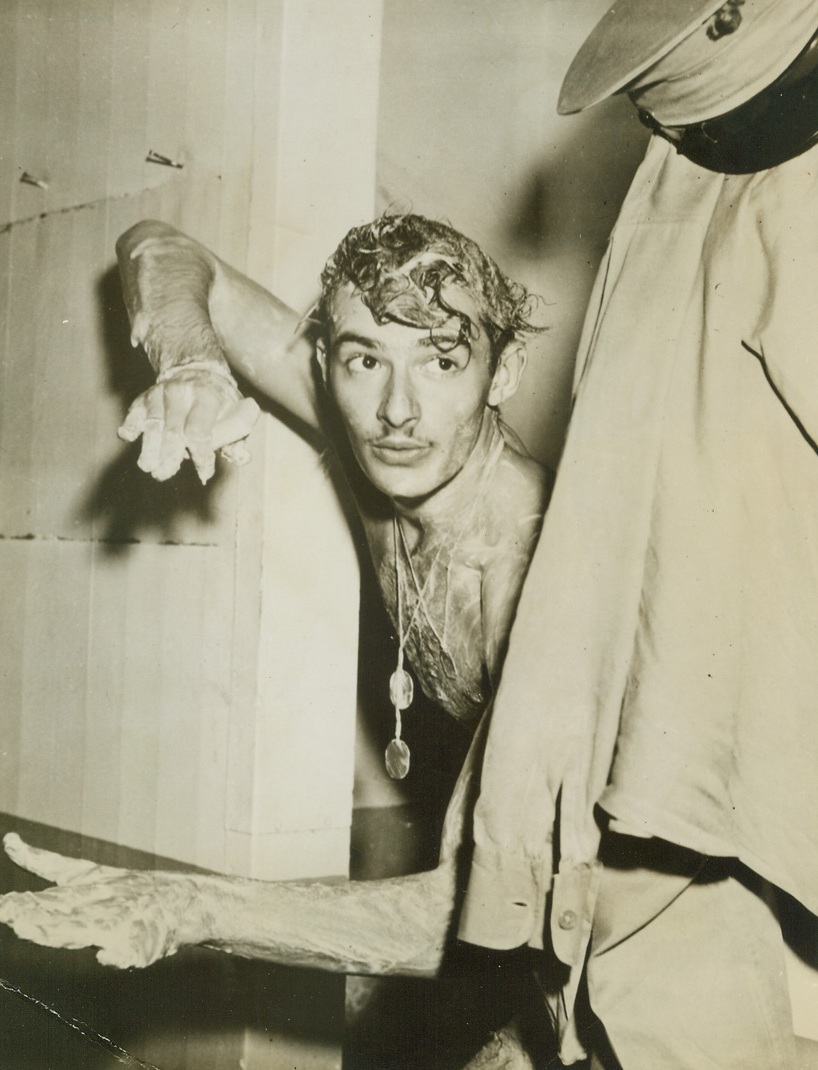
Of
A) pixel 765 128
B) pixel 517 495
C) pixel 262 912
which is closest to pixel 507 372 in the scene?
pixel 517 495

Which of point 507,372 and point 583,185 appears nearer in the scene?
point 507,372

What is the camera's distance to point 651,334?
2.30ft

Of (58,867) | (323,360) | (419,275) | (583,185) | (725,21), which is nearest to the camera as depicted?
(725,21)

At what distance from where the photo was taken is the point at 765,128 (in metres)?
0.66

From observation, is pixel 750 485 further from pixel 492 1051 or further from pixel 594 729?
pixel 492 1051

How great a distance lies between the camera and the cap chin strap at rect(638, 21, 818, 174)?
65cm

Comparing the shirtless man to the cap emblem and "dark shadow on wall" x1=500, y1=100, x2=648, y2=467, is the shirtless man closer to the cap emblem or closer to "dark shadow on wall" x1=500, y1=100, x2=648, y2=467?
"dark shadow on wall" x1=500, y1=100, x2=648, y2=467

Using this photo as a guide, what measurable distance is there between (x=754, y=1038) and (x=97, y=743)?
0.81m

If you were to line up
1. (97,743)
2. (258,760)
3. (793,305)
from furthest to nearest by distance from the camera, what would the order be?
(97,743), (258,760), (793,305)

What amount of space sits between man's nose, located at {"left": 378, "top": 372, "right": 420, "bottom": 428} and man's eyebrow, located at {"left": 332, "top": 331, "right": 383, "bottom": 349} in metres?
0.03

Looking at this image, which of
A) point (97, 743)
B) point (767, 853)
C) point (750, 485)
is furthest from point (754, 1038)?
point (97, 743)

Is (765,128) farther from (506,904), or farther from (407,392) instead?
(506,904)

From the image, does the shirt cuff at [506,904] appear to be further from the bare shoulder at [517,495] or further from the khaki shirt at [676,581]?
the bare shoulder at [517,495]

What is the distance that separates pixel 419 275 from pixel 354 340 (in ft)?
0.26
